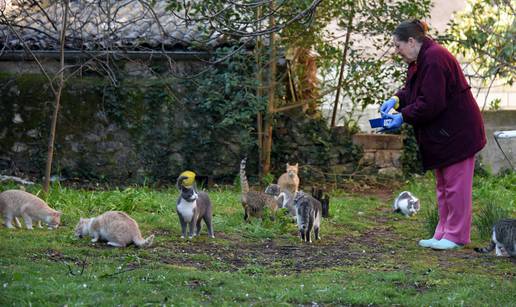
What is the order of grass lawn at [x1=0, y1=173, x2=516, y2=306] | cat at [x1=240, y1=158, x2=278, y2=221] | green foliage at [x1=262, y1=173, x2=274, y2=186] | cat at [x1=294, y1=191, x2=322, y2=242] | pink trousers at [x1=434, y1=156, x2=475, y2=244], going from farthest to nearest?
green foliage at [x1=262, y1=173, x2=274, y2=186], cat at [x1=240, y1=158, x2=278, y2=221], cat at [x1=294, y1=191, x2=322, y2=242], pink trousers at [x1=434, y1=156, x2=475, y2=244], grass lawn at [x1=0, y1=173, x2=516, y2=306]

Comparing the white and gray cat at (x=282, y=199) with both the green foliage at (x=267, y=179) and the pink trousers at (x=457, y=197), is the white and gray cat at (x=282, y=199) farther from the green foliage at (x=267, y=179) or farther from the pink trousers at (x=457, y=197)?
the green foliage at (x=267, y=179)

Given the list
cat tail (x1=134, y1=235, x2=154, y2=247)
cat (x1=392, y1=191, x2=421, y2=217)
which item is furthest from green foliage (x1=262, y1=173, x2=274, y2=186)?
cat tail (x1=134, y1=235, x2=154, y2=247)

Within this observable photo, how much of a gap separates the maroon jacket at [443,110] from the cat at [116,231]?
9.47ft

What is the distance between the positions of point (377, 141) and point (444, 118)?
6443mm

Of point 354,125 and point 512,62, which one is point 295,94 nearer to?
point 354,125

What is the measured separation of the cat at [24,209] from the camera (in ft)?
29.9

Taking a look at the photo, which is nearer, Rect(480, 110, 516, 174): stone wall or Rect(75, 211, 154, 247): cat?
Rect(75, 211, 154, 247): cat

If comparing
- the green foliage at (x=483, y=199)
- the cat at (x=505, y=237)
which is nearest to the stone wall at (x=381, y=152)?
the green foliage at (x=483, y=199)

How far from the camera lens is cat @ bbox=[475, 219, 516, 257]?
27.0 ft

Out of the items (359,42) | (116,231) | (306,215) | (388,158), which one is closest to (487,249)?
(306,215)

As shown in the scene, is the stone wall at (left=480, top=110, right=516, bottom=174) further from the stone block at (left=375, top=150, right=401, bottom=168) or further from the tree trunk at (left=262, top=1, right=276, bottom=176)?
the tree trunk at (left=262, top=1, right=276, bottom=176)

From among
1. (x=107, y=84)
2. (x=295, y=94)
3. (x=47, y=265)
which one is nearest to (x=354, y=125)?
(x=295, y=94)

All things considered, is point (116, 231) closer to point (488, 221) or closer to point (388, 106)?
point (388, 106)

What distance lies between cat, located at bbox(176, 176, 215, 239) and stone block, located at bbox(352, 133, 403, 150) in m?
6.14
